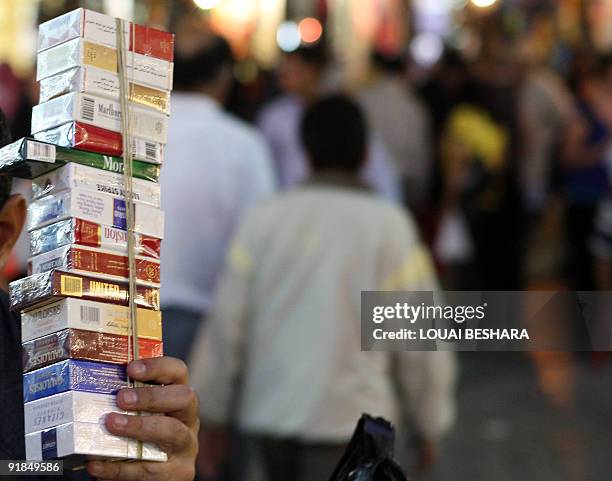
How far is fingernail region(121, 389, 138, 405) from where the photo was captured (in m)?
1.84

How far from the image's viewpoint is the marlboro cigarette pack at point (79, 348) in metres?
1.81

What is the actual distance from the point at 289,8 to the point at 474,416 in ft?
25.9

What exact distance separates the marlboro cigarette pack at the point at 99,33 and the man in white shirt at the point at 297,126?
4.80 m

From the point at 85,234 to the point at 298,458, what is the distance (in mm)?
2675

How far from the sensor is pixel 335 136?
15.6 feet

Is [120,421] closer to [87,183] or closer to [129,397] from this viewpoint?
[129,397]

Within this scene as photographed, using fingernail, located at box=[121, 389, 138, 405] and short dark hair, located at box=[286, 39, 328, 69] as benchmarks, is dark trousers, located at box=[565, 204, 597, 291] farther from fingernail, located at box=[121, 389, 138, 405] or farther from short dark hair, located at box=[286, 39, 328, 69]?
fingernail, located at box=[121, 389, 138, 405]

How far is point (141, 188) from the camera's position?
1.93 m

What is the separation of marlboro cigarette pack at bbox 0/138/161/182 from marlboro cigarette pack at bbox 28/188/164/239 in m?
0.04

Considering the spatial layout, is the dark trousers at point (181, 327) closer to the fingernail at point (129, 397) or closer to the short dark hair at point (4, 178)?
the short dark hair at point (4, 178)

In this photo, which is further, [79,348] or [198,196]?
[198,196]

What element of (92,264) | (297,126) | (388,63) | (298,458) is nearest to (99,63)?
(92,264)

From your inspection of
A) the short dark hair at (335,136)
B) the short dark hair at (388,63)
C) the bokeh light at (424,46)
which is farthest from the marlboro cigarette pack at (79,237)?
the bokeh light at (424,46)

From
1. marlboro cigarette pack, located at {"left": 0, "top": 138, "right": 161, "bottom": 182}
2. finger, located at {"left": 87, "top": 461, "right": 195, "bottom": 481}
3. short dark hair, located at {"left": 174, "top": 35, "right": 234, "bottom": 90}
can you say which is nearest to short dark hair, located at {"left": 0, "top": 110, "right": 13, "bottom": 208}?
marlboro cigarette pack, located at {"left": 0, "top": 138, "right": 161, "bottom": 182}
